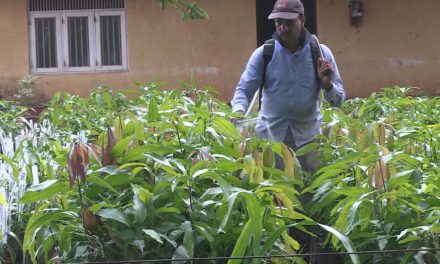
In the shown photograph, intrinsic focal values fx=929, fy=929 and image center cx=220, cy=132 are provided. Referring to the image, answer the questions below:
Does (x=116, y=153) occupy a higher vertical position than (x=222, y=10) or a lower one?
lower

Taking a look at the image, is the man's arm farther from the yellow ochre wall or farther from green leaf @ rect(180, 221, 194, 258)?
the yellow ochre wall

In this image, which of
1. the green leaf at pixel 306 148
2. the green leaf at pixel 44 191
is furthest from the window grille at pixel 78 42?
the green leaf at pixel 44 191

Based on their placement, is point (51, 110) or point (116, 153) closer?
point (116, 153)

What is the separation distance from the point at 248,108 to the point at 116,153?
1580 millimetres

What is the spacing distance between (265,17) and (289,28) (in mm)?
9822

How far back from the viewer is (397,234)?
128 inches

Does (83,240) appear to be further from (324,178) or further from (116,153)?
(324,178)

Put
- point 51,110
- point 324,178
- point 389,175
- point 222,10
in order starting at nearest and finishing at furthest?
point 389,175 < point 324,178 < point 51,110 < point 222,10

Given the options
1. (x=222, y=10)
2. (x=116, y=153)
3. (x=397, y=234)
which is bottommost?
(x=397, y=234)

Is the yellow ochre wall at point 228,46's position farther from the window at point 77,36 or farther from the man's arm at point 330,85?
the man's arm at point 330,85

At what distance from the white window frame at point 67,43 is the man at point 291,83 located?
326 inches

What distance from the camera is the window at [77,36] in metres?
13.3

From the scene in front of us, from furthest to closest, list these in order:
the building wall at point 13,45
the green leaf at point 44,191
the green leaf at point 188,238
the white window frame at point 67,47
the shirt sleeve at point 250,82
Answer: the white window frame at point 67,47 < the building wall at point 13,45 < the shirt sleeve at point 250,82 < the green leaf at point 44,191 < the green leaf at point 188,238

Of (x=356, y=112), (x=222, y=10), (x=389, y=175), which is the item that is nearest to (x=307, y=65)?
(x=356, y=112)
